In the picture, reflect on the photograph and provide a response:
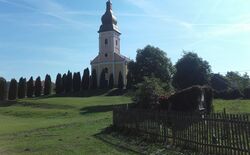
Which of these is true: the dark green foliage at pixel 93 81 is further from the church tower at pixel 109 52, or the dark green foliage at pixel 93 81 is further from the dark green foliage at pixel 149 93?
the dark green foliage at pixel 149 93

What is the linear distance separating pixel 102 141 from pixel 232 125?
825cm

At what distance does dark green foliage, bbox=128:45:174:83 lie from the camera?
3022 inches

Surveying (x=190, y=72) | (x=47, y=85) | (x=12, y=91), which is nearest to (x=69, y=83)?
(x=47, y=85)

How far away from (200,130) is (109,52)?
96.8m

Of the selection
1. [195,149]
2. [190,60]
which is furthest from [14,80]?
[195,149]

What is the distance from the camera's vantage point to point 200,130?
15102mm

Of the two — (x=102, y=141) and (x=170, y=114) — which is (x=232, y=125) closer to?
(x=170, y=114)

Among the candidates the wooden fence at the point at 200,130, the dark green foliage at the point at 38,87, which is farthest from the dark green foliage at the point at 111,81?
the wooden fence at the point at 200,130

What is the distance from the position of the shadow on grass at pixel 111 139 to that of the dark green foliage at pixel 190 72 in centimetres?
3562

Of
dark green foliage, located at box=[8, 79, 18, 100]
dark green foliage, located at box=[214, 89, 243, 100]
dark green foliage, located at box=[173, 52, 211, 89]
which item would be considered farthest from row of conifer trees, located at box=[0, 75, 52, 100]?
dark green foliage, located at box=[214, 89, 243, 100]

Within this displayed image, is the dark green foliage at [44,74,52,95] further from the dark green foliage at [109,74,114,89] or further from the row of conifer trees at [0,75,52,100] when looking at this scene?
the dark green foliage at [109,74,114,89]

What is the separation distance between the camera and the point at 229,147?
13461 millimetres

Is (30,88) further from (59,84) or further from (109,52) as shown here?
(109,52)

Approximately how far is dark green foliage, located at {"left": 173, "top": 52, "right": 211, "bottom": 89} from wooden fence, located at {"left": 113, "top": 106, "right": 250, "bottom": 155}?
127 feet
